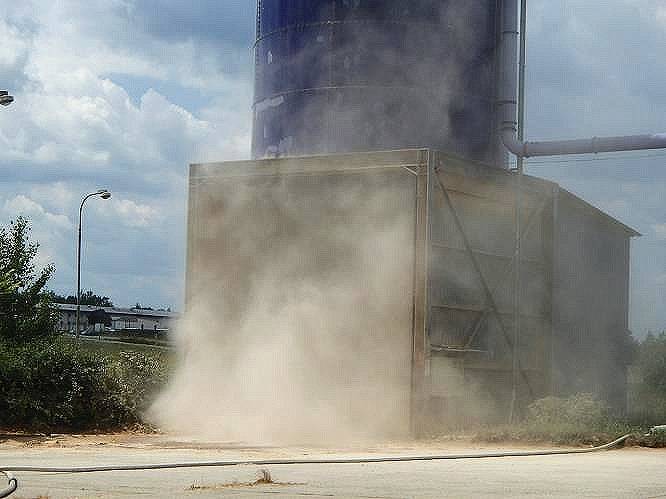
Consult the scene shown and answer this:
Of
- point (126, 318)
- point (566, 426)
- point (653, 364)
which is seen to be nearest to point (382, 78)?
point (566, 426)

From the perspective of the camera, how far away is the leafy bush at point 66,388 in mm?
27312

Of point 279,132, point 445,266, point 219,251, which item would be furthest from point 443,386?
point 279,132

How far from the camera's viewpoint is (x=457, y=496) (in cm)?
1312

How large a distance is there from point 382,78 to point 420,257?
19.2 feet

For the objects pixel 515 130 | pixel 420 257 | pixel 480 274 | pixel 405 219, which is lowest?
pixel 480 274

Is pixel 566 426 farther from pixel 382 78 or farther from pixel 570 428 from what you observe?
pixel 382 78

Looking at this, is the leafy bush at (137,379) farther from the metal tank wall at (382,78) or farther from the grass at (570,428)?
the grass at (570,428)

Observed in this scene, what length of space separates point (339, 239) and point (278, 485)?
14.2m

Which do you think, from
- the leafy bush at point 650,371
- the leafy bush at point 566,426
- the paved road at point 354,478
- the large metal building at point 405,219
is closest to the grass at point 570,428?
the leafy bush at point 566,426

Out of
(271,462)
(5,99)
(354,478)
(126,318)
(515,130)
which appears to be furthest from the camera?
(126,318)

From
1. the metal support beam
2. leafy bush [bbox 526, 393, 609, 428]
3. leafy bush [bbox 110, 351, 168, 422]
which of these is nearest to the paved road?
leafy bush [bbox 526, 393, 609, 428]

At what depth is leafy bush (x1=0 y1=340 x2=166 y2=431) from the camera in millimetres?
A: 27312

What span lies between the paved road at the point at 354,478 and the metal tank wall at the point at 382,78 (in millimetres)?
11121

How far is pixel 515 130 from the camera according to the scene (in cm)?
3216
